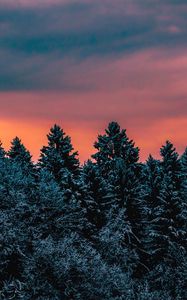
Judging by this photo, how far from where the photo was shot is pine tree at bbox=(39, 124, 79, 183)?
5597cm

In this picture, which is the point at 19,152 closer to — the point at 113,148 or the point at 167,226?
the point at 113,148

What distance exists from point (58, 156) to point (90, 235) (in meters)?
15.5

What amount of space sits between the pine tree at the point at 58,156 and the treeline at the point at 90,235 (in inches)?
4.7

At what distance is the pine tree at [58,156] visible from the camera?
5597 centimetres

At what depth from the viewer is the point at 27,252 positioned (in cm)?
3503

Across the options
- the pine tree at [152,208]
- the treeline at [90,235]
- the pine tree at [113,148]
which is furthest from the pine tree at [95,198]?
the pine tree at [113,148]

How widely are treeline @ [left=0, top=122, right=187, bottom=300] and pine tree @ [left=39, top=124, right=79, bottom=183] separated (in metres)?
0.12

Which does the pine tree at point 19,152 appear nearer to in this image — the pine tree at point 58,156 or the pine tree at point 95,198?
the pine tree at point 58,156

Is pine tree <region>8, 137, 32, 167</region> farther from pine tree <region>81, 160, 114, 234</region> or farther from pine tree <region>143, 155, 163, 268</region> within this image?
pine tree <region>81, 160, 114, 234</region>

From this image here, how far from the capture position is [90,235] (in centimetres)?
4250

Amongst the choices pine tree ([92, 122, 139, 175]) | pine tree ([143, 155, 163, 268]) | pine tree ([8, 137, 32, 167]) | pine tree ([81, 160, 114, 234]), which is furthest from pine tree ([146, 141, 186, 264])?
pine tree ([8, 137, 32, 167])

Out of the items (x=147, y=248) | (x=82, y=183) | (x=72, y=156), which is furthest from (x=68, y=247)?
(x=72, y=156)

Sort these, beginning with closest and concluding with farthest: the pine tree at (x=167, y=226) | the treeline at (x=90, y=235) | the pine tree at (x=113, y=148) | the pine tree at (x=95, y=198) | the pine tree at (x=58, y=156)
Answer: the treeline at (x=90, y=235) < the pine tree at (x=95, y=198) < the pine tree at (x=167, y=226) < the pine tree at (x=58, y=156) < the pine tree at (x=113, y=148)

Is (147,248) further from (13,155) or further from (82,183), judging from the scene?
(13,155)
